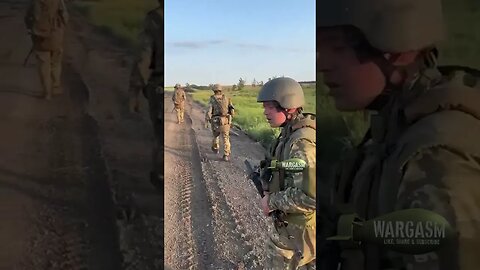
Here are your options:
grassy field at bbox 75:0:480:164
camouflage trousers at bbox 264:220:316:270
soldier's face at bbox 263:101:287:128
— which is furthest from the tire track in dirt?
grassy field at bbox 75:0:480:164

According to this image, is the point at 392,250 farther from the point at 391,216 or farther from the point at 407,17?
the point at 407,17

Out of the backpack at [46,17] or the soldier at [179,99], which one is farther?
the soldier at [179,99]

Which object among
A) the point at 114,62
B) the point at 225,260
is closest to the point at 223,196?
the point at 225,260

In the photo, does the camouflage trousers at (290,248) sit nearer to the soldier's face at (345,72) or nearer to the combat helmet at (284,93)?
the combat helmet at (284,93)

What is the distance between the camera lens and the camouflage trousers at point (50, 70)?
2127 mm

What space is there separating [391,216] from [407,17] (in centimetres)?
59

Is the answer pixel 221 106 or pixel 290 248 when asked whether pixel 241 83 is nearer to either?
pixel 221 106

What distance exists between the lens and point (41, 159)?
213cm

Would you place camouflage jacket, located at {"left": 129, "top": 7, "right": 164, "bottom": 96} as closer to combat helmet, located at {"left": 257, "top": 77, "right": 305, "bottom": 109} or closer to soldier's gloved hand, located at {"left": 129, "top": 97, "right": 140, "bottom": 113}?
soldier's gloved hand, located at {"left": 129, "top": 97, "right": 140, "bottom": 113}

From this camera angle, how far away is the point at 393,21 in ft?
6.36

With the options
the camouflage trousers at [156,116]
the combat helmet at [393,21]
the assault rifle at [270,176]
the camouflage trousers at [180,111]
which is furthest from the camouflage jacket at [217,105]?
the combat helmet at [393,21]

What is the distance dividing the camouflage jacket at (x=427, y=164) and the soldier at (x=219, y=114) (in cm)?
74

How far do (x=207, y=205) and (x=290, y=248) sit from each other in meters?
0.49

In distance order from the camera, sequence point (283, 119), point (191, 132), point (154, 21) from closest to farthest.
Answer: point (154, 21), point (191, 132), point (283, 119)
